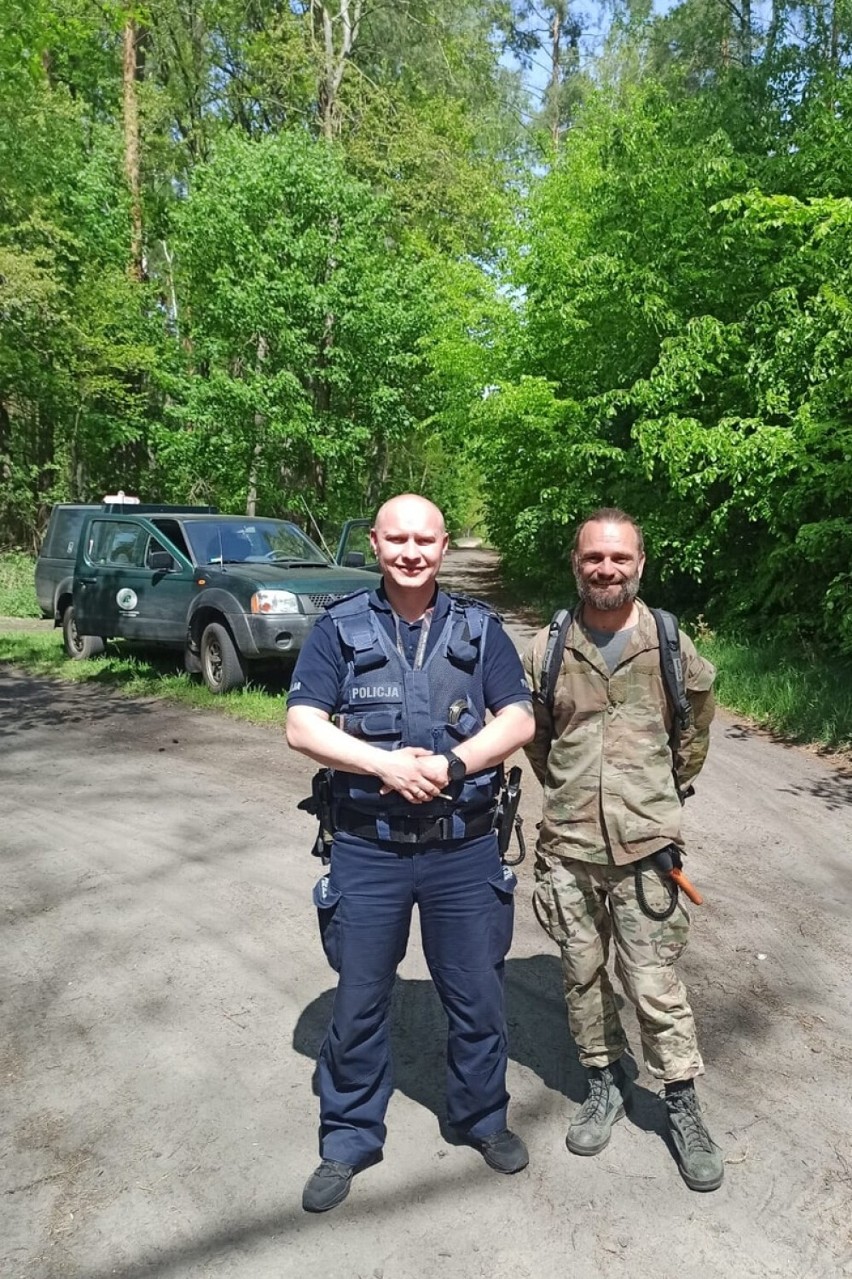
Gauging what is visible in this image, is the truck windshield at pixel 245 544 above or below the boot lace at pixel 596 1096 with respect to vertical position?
above

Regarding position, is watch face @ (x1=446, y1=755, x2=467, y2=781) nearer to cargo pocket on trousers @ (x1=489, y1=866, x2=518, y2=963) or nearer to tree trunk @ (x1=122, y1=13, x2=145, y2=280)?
cargo pocket on trousers @ (x1=489, y1=866, x2=518, y2=963)

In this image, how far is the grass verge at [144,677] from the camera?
8898 mm

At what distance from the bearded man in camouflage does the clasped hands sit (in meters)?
0.56

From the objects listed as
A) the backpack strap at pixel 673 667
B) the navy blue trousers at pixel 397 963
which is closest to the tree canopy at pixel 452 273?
the backpack strap at pixel 673 667

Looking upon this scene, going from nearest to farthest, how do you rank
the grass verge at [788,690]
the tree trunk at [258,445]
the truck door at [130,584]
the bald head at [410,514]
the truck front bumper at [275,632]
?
the bald head at [410,514] < the grass verge at [788,690] < the truck front bumper at [275,632] < the truck door at [130,584] < the tree trunk at [258,445]

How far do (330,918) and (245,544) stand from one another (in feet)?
26.3

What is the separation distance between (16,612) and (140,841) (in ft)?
47.7

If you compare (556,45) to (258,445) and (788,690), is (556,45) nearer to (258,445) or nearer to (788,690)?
(258,445)

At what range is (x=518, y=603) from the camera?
21.0m

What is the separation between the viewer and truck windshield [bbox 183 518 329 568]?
32.8 feet

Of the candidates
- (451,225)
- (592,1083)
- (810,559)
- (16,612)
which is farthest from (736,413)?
(451,225)

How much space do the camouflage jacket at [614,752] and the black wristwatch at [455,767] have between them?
0.51 m

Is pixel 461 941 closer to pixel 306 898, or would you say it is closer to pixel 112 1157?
pixel 112 1157

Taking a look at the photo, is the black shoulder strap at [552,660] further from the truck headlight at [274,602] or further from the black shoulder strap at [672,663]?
the truck headlight at [274,602]
